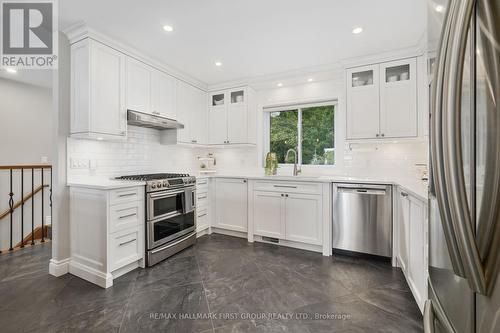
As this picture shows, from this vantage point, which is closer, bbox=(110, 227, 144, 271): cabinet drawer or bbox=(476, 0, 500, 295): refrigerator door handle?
bbox=(476, 0, 500, 295): refrigerator door handle

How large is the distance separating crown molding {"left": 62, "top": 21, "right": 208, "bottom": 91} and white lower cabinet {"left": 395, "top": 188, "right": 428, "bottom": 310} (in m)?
3.33

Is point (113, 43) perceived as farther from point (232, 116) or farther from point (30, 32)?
point (232, 116)

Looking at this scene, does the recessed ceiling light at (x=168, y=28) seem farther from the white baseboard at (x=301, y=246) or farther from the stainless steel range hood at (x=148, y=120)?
the white baseboard at (x=301, y=246)

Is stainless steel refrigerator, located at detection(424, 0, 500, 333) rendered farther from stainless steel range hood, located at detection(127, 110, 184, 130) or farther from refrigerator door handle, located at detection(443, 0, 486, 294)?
stainless steel range hood, located at detection(127, 110, 184, 130)

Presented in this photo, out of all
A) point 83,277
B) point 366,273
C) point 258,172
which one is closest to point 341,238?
point 366,273

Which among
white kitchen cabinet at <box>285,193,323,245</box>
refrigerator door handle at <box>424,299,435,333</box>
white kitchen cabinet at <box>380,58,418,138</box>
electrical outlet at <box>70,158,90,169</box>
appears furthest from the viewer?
white kitchen cabinet at <box>285,193,323,245</box>

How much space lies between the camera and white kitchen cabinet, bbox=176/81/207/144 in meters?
3.54

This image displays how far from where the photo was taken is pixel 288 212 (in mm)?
3098

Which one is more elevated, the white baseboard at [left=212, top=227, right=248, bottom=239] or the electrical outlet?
the electrical outlet

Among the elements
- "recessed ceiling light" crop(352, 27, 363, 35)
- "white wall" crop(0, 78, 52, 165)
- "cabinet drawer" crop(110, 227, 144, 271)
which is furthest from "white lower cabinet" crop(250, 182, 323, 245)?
"white wall" crop(0, 78, 52, 165)

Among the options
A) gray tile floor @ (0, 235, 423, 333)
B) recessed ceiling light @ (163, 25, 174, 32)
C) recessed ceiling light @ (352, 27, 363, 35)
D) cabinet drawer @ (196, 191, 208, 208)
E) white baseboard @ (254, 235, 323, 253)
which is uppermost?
recessed ceiling light @ (163, 25, 174, 32)

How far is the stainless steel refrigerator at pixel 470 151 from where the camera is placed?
0.44 meters

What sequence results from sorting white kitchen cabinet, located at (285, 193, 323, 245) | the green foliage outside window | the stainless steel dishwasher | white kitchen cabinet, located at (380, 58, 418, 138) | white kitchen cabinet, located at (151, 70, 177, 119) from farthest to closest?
1. the green foliage outside window
2. white kitchen cabinet, located at (151, 70, 177, 119)
3. white kitchen cabinet, located at (285, 193, 323, 245)
4. white kitchen cabinet, located at (380, 58, 418, 138)
5. the stainless steel dishwasher

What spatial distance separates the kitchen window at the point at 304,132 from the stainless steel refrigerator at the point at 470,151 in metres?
3.14
